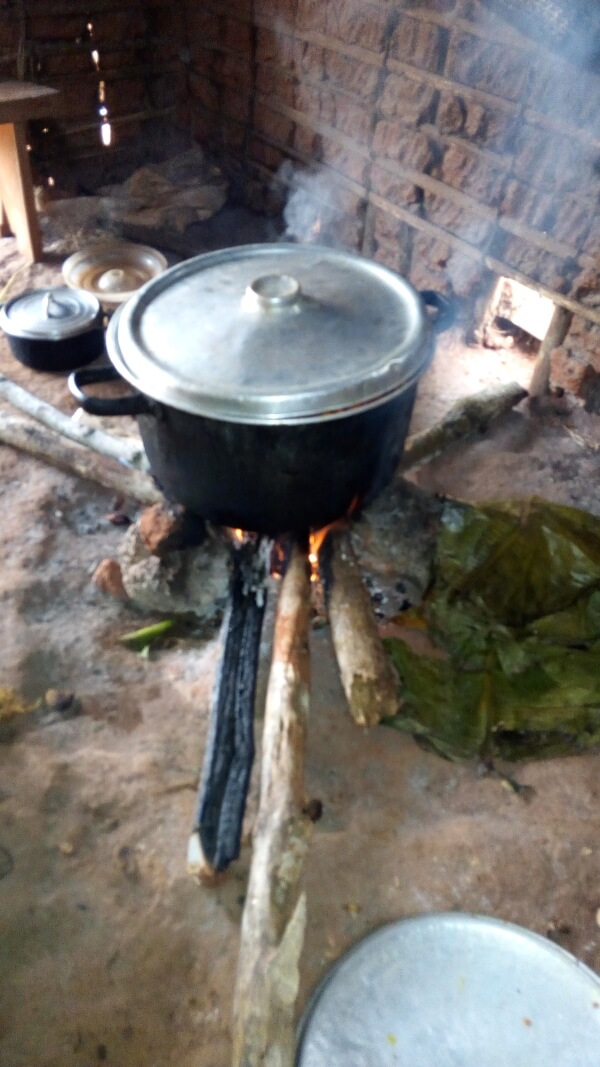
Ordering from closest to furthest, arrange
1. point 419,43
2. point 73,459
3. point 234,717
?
point 234,717, point 73,459, point 419,43

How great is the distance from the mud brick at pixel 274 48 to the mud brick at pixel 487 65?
1.45 meters

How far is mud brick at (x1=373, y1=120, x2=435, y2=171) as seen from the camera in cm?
383

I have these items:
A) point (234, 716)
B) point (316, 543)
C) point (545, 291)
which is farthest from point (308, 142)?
point (234, 716)

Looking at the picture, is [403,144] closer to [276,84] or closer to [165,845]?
[276,84]

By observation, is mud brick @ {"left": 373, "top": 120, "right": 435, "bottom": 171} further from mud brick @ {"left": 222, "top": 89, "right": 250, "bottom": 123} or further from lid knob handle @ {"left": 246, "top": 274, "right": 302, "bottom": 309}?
lid knob handle @ {"left": 246, "top": 274, "right": 302, "bottom": 309}

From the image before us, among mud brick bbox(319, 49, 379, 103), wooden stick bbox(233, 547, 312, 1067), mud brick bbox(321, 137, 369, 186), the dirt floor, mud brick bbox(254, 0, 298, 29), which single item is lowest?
the dirt floor

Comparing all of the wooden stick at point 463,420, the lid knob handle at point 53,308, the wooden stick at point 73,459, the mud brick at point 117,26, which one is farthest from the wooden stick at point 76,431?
the mud brick at point 117,26

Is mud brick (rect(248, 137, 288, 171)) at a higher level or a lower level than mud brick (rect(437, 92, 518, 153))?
lower

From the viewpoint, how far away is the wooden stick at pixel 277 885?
1.48 m

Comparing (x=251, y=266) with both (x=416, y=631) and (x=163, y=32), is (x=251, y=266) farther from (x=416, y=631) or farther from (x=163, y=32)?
(x=163, y=32)

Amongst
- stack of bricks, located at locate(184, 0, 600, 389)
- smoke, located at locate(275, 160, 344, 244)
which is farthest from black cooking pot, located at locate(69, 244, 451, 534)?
smoke, located at locate(275, 160, 344, 244)

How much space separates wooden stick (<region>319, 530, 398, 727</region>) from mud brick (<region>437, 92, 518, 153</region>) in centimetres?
217

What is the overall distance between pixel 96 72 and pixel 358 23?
2.42 m

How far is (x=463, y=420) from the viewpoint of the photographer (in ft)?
11.1
